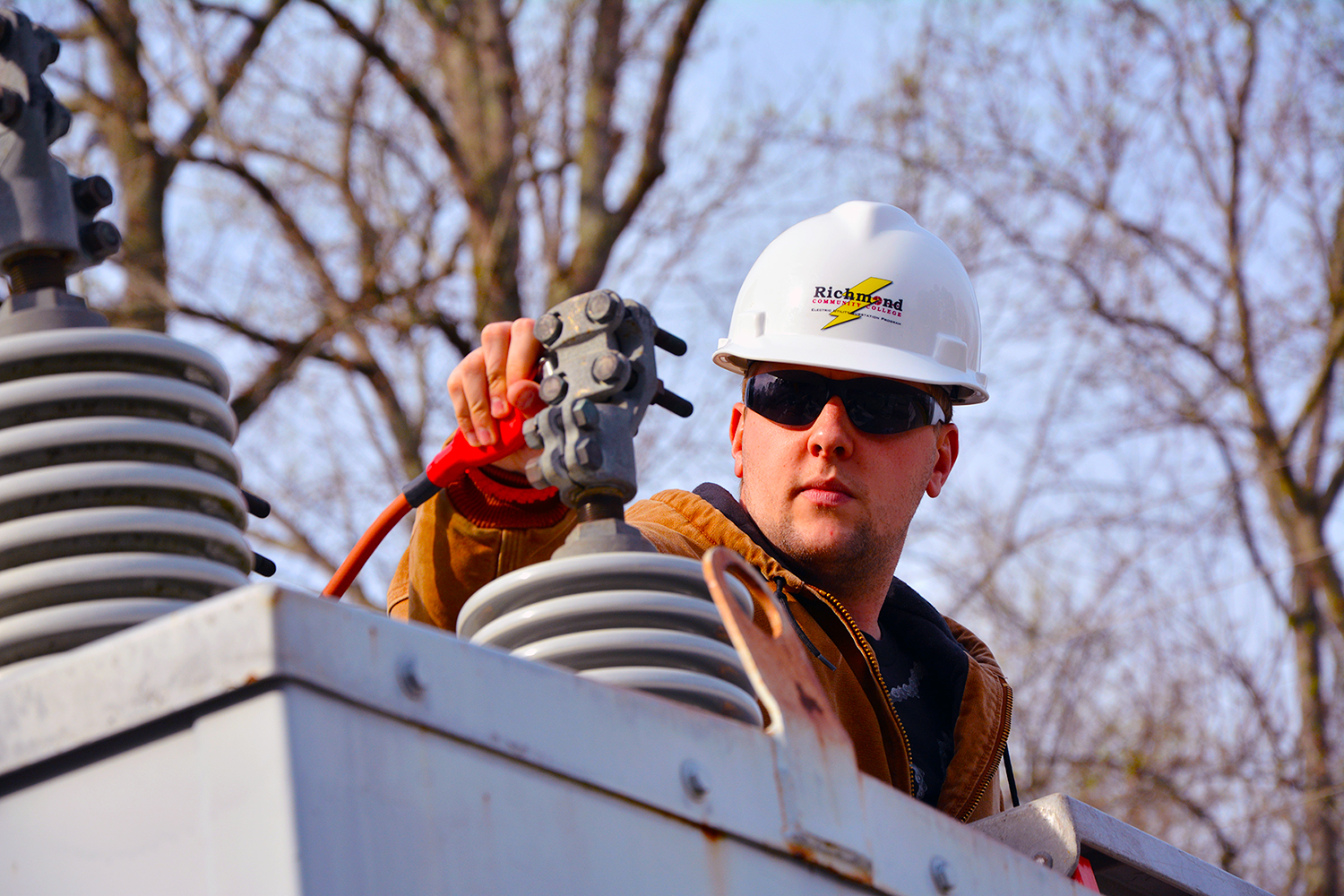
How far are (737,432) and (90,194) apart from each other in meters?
2.18

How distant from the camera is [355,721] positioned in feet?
3.52

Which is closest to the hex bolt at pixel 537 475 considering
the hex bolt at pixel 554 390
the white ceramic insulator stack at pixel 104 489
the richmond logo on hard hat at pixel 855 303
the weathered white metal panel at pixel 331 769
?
the hex bolt at pixel 554 390

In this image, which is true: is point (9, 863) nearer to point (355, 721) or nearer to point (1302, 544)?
point (355, 721)

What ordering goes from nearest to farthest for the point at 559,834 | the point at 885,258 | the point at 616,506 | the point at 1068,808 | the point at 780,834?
1. the point at 559,834
2. the point at 780,834
3. the point at 616,506
4. the point at 1068,808
5. the point at 885,258

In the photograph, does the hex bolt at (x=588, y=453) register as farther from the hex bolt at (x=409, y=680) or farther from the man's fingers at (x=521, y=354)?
the hex bolt at (x=409, y=680)

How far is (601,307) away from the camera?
1613mm

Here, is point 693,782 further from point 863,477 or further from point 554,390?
point 863,477

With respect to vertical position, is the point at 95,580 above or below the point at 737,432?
below

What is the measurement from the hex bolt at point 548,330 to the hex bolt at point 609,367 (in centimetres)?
10

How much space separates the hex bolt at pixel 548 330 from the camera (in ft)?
5.50

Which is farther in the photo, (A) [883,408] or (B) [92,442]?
(A) [883,408]

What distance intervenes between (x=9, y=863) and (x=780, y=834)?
2.02 feet

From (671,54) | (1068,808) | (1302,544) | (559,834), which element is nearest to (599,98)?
(671,54)

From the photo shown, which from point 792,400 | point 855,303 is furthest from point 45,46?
point 855,303
